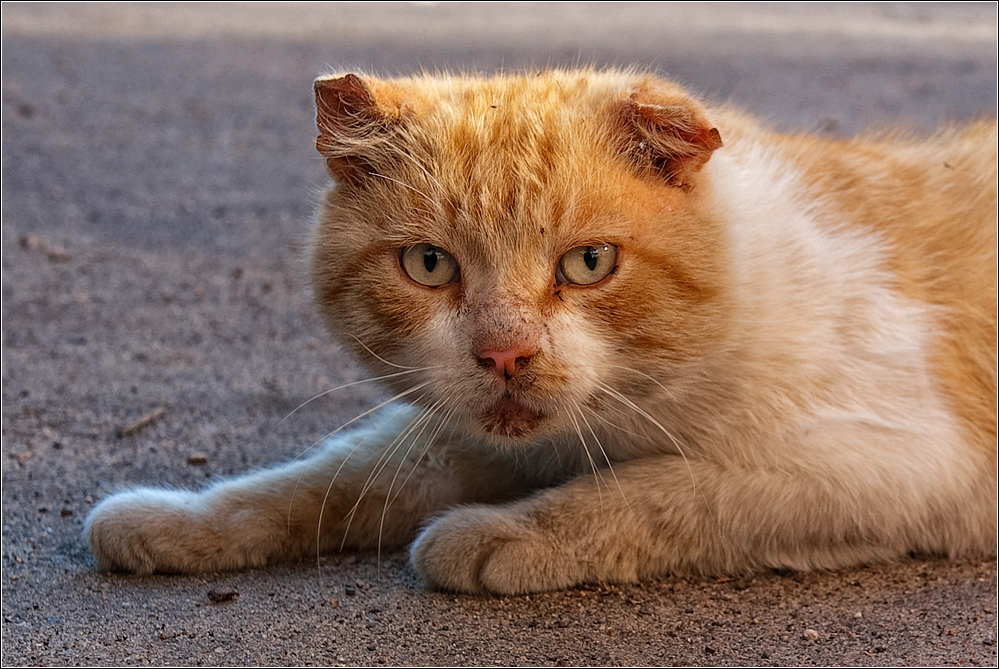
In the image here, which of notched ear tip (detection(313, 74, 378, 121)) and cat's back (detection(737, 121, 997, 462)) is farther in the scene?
cat's back (detection(737, 121, 997, 462))

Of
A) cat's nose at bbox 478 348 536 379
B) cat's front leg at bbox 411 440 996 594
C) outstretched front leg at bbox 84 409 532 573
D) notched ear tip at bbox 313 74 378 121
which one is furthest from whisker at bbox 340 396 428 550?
notched ear tip at bbox 313 74 378 121

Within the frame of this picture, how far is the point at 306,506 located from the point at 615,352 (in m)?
0.68

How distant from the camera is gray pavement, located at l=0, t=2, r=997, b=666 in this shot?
1.54 meters

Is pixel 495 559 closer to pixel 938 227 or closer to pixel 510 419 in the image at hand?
pixel 510 419

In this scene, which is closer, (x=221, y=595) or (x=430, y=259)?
(x=430, y=259)

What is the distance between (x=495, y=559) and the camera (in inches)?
64.7

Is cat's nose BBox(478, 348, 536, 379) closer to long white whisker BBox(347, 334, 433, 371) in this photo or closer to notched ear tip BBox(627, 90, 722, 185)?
long white whisker BBox(347, 334, 433, 371)

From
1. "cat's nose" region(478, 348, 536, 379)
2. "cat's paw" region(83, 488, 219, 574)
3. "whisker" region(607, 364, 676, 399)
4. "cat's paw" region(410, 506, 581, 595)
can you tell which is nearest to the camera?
"cat's nose" region(478, 348, 536, 379)

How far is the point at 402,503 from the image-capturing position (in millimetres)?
1920

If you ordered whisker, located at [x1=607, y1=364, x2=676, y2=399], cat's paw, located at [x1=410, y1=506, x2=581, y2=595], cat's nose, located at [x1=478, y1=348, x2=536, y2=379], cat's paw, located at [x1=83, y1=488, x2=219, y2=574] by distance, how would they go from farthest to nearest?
cat's paw, located at [x1=83, y1=488, x2=219, y2=574], cat's paw, located at [x1=410, y1=506, x2=581, y2=595], whisker, located at [x1=607, y1=364, x2=676, y2=399], cat's nose, located at [x1=478, y1=348, x2=536, y2=379]

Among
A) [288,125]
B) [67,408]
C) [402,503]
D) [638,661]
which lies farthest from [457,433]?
[288,125]

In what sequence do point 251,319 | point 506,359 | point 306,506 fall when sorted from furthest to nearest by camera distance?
point 251,319 < point 306,506 < point 506,359

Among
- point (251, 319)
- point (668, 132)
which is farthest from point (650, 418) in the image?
point (251, 319)

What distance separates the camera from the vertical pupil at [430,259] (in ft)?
5.06
